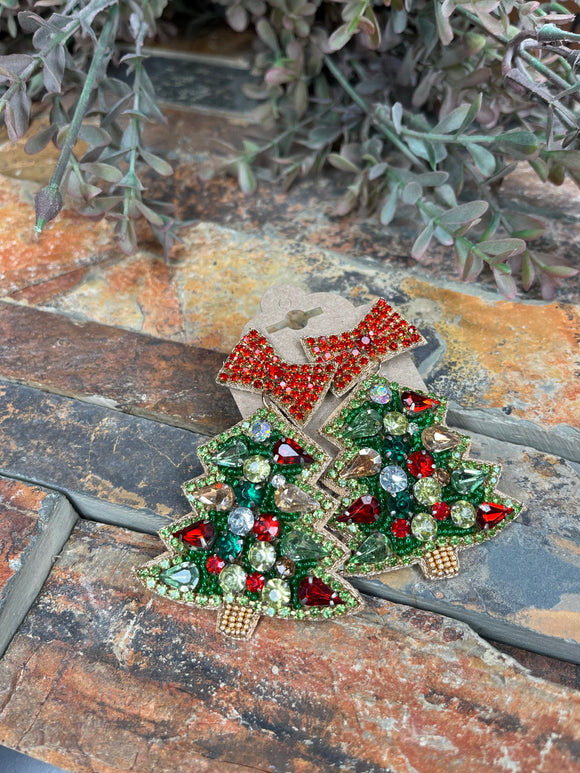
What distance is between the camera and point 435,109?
1.53 meters

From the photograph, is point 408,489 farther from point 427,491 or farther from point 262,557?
point 262,557

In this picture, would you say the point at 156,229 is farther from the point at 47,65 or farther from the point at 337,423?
the point at 337,423

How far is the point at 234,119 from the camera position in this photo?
1.64 m

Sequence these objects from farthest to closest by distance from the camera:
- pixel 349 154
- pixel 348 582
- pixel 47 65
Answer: pixel 349 154, pixel 47 65, pixel 348 582

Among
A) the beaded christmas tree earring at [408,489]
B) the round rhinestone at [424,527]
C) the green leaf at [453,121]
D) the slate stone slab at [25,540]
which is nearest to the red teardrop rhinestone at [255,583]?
the beaded christmas tree earring at [408,489]

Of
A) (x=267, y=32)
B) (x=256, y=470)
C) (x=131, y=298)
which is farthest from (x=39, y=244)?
(x=256, y=470)

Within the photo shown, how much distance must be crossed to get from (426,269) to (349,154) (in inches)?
11.8

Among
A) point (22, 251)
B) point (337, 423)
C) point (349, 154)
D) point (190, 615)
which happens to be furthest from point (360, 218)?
point (190, 615)

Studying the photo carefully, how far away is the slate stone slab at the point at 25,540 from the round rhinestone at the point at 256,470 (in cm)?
32

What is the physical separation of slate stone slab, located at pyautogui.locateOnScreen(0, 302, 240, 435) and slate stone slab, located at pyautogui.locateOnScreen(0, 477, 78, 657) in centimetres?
20

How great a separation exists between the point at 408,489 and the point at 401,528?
2.3 inches

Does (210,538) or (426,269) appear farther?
(426,269)

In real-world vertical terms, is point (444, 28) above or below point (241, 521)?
above

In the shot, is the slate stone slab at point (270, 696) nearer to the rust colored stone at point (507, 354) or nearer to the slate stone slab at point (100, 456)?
the slate stone slab at point (100, 456)
